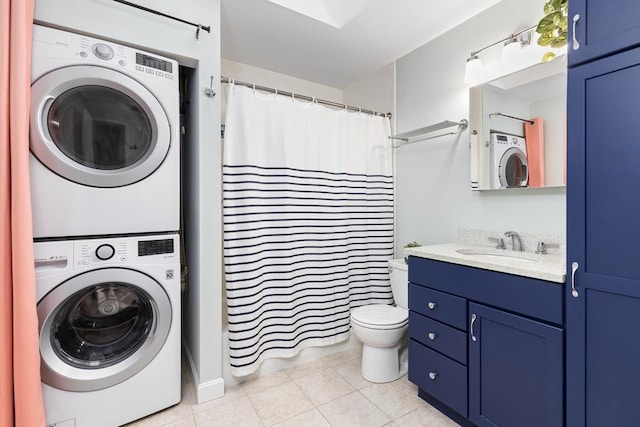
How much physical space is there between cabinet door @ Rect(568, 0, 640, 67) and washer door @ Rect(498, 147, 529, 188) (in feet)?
2.28

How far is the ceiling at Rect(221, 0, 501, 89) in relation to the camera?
1938mm

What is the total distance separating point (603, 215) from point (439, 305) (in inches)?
32.2

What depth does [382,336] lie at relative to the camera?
1.93m

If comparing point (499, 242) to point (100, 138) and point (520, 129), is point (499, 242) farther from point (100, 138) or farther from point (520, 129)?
point (100, 138)

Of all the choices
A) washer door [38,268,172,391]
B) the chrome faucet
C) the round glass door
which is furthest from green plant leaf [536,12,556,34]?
washer door [38,268,172,391]

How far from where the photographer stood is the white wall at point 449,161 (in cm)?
178

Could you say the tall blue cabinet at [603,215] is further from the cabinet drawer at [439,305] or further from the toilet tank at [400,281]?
the toilet tank at [400,281]

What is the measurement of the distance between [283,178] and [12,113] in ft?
4.32

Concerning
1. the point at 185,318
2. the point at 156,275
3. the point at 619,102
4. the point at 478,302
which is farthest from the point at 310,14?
the point at 185,318

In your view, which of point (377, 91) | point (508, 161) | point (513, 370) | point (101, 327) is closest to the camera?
point (513, 370)

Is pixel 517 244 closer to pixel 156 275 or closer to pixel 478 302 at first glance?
pixel 478 302

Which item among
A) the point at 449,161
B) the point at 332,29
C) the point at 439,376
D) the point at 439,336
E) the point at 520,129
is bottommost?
the point at 439,376

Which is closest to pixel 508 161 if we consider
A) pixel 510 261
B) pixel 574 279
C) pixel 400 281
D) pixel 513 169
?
pixel 513 169

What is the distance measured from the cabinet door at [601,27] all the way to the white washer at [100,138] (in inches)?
71.5
